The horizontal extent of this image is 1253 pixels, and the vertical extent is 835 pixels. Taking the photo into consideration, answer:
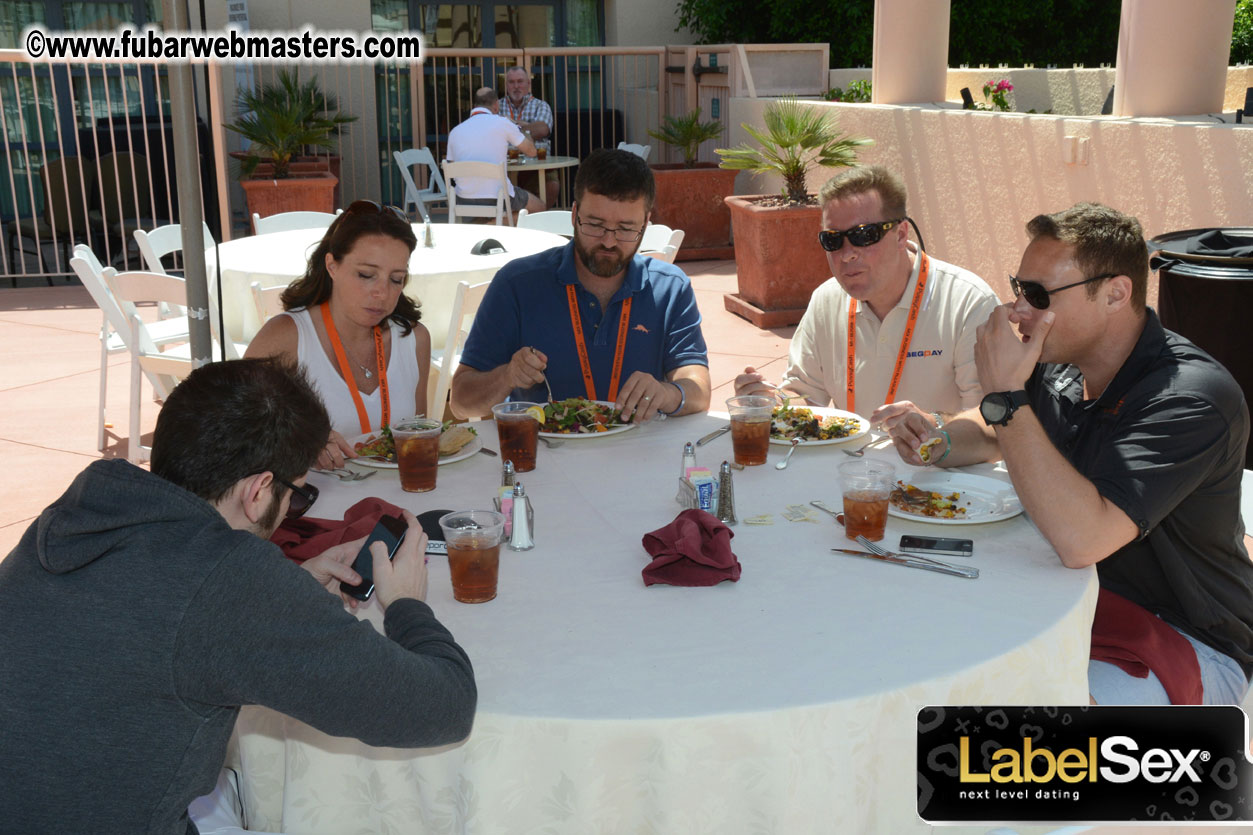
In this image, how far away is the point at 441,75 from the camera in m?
14.2

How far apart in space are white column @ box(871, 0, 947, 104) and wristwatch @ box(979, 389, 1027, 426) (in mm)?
7436

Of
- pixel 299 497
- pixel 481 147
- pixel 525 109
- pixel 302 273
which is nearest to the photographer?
pixel 299 497

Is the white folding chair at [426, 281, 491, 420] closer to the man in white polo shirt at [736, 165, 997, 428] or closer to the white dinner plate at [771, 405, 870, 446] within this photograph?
the man in white polo shirt at [736, 165, 997, 428]

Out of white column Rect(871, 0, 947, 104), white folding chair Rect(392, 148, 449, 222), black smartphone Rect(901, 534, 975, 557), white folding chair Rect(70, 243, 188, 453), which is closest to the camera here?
black smartphone Rect(901, 534, 975, 557)

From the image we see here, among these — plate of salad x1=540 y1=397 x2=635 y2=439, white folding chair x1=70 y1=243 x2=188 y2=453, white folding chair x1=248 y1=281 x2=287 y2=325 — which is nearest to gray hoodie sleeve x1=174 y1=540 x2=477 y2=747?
plate of salad x1=540 y1=397 x2=635 y2=439

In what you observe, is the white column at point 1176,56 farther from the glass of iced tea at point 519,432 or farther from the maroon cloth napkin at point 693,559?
the maroon cloth napkin at point 693,559

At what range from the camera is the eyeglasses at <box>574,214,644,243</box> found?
130 inches

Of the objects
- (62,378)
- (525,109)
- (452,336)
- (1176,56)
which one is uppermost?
(1176,56)

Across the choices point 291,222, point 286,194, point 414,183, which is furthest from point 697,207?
point 291,222

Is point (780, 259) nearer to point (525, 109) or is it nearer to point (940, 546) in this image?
point (525, 109)

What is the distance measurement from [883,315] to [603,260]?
33.2 inches

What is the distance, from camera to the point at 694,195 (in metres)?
10.3

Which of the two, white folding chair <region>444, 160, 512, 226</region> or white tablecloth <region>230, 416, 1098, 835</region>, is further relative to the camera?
white folding chair <region>444, 160, 512, 226</region>

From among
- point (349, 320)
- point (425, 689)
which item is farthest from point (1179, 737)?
point (349, 320)
